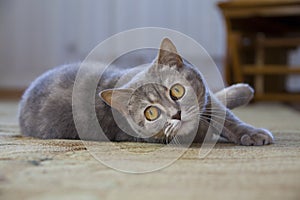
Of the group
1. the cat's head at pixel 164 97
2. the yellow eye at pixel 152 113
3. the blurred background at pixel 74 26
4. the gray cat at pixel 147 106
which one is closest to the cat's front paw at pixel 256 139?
the gray cat at pixel 147 106

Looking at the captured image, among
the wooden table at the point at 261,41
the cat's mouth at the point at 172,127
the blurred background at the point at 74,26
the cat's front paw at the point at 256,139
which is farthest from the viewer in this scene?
the blurred background at the point at 74,26

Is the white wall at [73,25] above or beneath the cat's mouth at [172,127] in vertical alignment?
above

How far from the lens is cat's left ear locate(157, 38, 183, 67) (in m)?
1.26

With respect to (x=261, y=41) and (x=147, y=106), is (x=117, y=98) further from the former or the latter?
(x=261, y=41)

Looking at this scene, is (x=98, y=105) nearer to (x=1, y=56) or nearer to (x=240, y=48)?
(x=240, y=48)

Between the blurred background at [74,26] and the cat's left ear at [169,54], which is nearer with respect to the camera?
the cat's left ear at [169,54]

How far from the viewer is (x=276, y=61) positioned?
3.35 meters

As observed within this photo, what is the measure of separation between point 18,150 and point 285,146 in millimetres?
664

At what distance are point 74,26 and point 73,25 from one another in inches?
0.5

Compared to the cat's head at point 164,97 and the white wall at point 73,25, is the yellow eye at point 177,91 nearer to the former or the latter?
the cat's head at point 164,97

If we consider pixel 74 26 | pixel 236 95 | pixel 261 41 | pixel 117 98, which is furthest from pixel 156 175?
pixel 74 26

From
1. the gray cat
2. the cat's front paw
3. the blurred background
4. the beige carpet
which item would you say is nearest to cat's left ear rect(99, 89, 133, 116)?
the gray cat

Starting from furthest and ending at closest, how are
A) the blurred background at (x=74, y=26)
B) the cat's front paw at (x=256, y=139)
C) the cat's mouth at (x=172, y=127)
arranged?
the blurred background at (x=74, y=26)
the cat's front paw at (x=256, y=139)
the cat's mouth at (x=172, y=127)

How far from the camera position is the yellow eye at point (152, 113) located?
1.20 m
